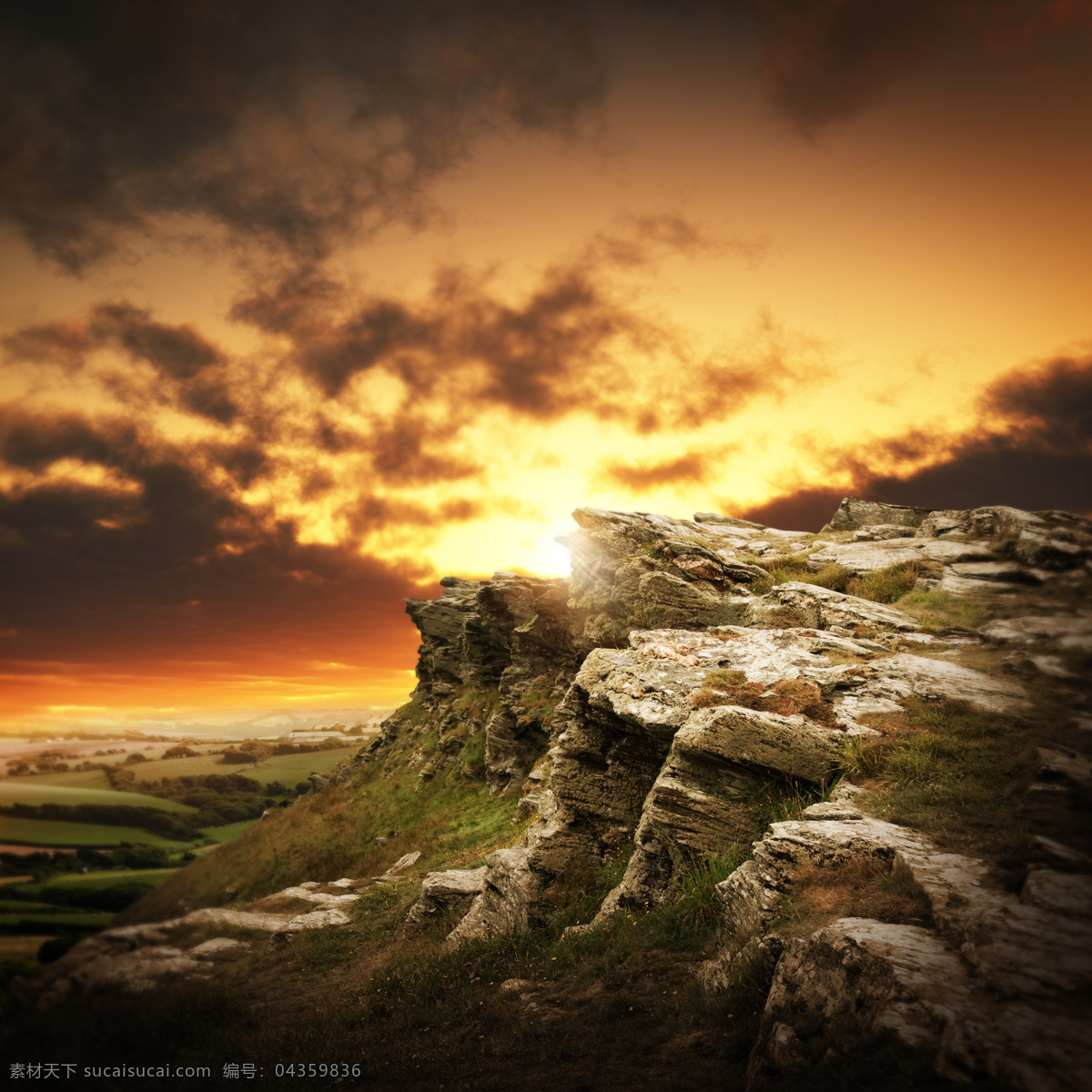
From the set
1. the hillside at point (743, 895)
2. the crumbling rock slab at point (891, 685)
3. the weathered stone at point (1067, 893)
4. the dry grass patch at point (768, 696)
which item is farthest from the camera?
the dry grass patch at point (768, 696)

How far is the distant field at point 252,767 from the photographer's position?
22.8 ft

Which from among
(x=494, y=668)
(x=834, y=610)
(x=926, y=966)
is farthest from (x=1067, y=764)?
(x=494, y=668)

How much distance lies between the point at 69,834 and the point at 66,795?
0.52 m

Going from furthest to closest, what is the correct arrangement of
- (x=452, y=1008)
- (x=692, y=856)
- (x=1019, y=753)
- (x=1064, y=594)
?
(x=692, y=856) < (x=452, y=1008) < (x=1019, y=753) < (x=1064, y=594)

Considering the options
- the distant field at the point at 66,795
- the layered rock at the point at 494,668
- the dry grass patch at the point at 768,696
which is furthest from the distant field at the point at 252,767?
the layered rock at the point at 494,668

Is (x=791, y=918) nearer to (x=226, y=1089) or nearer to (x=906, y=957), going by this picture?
(x=906, y=957)

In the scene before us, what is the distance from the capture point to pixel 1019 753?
10.9 ft

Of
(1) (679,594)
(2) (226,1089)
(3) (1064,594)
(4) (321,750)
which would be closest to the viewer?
(3) (1064,594)

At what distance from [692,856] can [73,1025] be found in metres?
9.06

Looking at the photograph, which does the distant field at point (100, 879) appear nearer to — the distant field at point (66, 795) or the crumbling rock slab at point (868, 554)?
the distant field at point (66, 795)

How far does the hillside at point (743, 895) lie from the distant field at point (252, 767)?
2.79 ft

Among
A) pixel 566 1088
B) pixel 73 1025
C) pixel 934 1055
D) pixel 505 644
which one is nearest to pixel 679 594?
pixel 566 1088

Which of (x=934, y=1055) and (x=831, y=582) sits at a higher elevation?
(x=831, y=582)

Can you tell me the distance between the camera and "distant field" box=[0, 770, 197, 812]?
5.01 m
